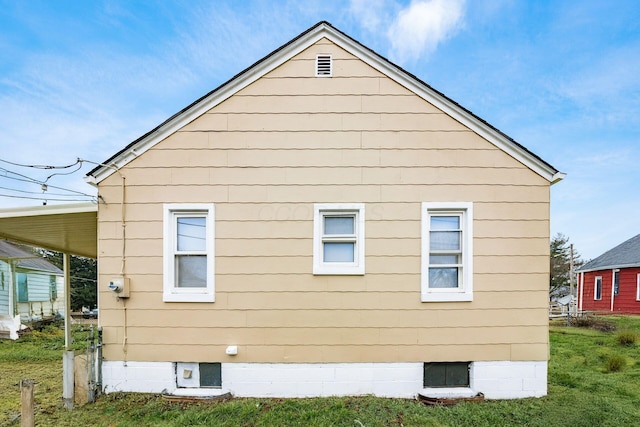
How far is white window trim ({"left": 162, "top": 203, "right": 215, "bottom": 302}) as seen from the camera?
4.88 meters

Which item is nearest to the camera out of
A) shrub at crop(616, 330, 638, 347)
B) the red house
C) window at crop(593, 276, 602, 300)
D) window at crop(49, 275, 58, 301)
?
shrub at crop(616, 330, 638, 347)

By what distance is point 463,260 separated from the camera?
495cm

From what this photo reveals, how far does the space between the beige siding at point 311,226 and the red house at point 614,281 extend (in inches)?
744

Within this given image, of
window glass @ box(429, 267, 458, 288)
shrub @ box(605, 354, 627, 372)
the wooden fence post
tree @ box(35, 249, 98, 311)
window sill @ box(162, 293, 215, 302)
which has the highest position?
window glass @ box(429, 267, 458, 288)

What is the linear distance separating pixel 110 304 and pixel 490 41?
11701 mm

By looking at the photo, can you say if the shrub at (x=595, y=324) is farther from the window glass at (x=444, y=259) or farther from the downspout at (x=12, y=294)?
the downspout at (x=12, y=294)

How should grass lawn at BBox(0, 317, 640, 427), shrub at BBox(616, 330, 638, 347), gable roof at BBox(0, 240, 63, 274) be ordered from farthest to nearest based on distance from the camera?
gable roof at BBox(0, 240, 63, 274)
shrub at BBox(616, 330, 638, 347)
grass lawn at BBox(0, 317, 640, 427)

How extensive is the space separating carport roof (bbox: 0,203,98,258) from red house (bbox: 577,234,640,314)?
24.7 m

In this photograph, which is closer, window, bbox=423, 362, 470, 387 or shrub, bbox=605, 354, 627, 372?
window, bbox=423, 362, 470, 387

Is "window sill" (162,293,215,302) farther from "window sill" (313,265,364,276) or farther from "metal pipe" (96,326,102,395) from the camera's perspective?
"window sill" (313,265,364,276)

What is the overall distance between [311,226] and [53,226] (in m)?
4.93

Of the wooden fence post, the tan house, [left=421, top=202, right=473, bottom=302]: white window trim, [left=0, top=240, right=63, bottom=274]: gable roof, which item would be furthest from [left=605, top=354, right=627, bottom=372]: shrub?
[left=0, top=240, right=63, bottom=274]: gable roof

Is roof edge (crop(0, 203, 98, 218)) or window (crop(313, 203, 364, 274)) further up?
roof edge (crop(0, 203, 98, 218))

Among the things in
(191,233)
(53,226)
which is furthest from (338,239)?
(53,226)
